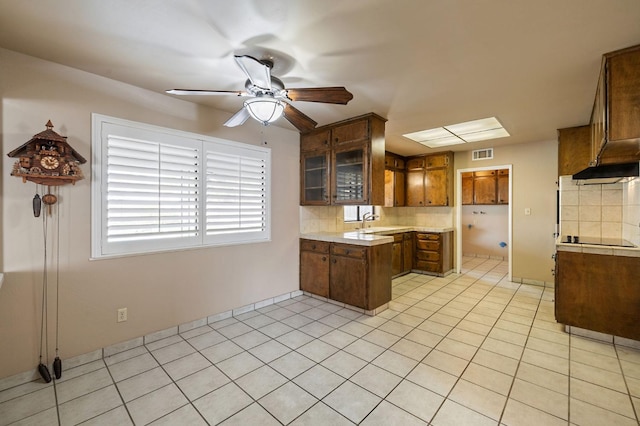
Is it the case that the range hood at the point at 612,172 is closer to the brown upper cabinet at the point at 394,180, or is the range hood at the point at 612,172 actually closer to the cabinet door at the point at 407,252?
the cabinet door at the point at 407,252

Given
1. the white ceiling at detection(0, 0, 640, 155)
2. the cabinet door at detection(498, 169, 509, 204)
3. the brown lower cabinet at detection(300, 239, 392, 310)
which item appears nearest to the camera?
the white ceiling at detection(0, 0, 640, 155)

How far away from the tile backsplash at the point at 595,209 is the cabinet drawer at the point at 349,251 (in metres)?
2.90

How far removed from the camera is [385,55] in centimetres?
210

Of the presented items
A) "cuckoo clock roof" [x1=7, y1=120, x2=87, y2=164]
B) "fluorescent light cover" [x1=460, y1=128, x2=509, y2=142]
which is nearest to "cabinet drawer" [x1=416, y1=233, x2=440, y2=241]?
"fluorescent light cover" [x1=460, y1=128, x2=509, y2=142]

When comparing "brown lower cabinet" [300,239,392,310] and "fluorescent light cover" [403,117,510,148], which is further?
"fluorescent light cover" [403,117,510,148]

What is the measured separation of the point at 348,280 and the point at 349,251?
37cm

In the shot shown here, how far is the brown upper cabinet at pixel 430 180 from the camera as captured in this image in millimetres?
5418

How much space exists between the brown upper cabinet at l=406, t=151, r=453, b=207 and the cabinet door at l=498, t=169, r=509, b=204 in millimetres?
2047

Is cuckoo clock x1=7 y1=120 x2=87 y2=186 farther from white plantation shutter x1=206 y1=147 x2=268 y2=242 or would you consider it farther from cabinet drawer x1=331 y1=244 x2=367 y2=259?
cabinet drawer x1=331 y1=244 x2=367 y2=259

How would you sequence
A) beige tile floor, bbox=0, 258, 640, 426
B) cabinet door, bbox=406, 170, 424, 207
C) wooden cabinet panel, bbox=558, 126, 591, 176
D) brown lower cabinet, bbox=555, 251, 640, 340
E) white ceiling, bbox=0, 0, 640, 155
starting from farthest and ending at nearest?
cabinet door, bbox=406, 170, 424, 207 < wooden cabinet panel, bbox=558, 126, 591, 176 < brown lower cabinet, bbox=555, 251, 640, 340 < beige tile floor, bbox=0, 258, 640, 426 < white ceiling, bbox=0, 0, 640, 155

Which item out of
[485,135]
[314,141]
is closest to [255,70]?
[314,141]

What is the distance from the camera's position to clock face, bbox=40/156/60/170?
2.12 metres

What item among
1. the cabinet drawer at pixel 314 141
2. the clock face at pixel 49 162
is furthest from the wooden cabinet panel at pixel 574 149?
the clock face at pixel 49 162

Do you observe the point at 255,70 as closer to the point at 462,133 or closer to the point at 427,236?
the point at 462,133
